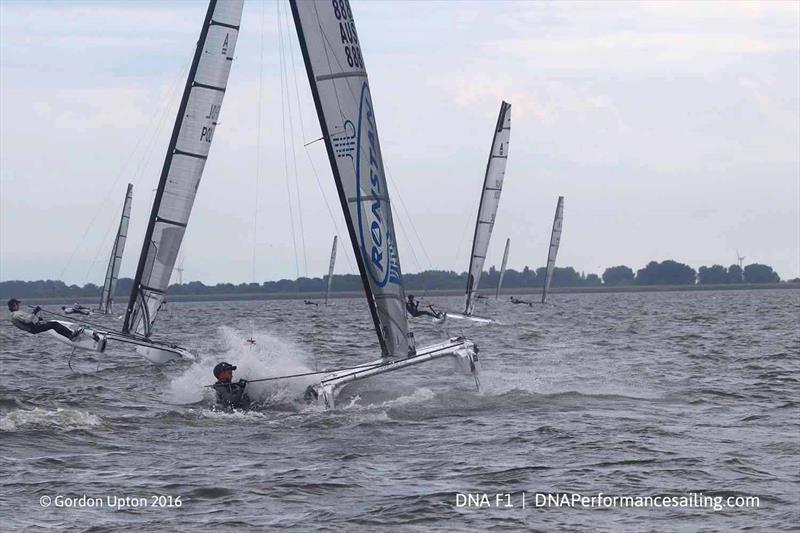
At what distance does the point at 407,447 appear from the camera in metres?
13.6

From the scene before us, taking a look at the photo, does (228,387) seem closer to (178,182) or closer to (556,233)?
(178,182)

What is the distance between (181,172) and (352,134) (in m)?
8.08

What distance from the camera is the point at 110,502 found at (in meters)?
10.8

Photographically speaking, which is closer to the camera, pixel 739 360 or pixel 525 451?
pixel 525 451

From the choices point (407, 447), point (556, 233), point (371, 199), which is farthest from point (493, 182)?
point (407, 447)

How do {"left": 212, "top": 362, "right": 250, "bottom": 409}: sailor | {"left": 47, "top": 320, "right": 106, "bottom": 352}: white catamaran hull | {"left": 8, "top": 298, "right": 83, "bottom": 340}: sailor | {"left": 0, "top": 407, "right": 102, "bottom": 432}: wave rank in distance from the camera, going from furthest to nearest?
{"left": 47, "top": 320, "right": 106, "bottom": 352}: white catamaran hull < {"left": 8, "top": 298, "right": 83, "bottom": 340}: sailor < {"left": 212, "top": 362, "right": 250, "bottom": 409}: sailor < {"left": 0, "top": 407, "right": 102, "bottom": 432}: wave

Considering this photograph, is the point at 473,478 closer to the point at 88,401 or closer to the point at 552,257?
the point at 88,401

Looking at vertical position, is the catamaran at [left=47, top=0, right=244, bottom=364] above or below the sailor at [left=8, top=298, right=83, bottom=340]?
above

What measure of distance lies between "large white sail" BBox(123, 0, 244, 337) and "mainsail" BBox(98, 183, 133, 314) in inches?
964

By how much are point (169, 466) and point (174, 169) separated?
12186 millimetres

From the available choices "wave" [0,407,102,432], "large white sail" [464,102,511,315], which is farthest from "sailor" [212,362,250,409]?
"large white sail" [464,102,511,315]

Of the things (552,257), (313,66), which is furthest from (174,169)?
(552,257)

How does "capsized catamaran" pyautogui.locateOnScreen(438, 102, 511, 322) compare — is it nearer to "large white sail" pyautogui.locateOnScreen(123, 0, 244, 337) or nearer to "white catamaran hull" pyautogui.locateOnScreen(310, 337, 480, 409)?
"large white sail" pyautogui.locateOnScreen(123, 0, 244, 337)

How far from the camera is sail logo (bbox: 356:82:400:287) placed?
1672cm
